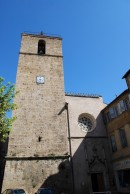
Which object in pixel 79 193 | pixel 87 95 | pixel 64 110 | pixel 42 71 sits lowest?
pixel 79 193

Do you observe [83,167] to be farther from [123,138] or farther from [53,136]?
[123,138]

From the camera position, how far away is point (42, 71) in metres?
21.7

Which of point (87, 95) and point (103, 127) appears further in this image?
point (87, 95)

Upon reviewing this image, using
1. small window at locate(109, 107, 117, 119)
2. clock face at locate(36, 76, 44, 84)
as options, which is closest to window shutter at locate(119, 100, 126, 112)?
small window at locate(109, 107, 117, 119)

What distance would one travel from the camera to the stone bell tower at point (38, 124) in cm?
1588

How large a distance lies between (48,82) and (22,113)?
4.80m

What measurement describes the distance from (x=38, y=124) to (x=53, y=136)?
187 centimetres

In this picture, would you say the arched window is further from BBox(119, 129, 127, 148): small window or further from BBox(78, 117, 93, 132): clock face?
BBox(119, 129, 127, 148): small window

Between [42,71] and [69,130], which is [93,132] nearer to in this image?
[69,130]

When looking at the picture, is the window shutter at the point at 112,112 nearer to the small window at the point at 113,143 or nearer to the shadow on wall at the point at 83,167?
the shadow on wall at the point at 83,167

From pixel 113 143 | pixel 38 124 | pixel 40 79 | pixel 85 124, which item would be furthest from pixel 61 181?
pixel 40 79

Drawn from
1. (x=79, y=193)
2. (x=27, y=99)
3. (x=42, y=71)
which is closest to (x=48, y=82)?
(x=42, y=71)

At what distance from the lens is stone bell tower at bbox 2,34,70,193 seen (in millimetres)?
15880

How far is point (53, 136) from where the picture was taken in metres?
18.2
